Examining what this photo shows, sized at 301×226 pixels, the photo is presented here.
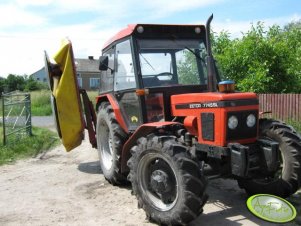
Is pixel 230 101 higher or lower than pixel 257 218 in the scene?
higher

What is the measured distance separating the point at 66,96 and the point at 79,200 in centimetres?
217

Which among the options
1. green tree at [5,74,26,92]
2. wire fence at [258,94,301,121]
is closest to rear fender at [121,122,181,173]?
wire fence at [258,94,301,121]

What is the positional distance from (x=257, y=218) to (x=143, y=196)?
1.44m

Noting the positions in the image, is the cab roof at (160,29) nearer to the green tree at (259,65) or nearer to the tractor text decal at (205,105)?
the tractor text decal at (205,105)

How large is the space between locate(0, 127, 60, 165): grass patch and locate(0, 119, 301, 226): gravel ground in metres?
1.25

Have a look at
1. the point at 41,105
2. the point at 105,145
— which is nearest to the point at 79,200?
the point at 105,145

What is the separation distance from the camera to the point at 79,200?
616cm

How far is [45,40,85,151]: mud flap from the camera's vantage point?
739 cm

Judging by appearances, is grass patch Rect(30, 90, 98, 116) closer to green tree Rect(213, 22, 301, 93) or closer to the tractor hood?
green tree Rect(213, 22, 301, 93)

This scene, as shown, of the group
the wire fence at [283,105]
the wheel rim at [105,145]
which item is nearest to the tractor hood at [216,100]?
the wheel rim at [105,145]

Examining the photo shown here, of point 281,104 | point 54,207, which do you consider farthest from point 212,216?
point 281,104

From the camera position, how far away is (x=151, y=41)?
19.9 ft

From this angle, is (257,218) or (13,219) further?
(13,219)

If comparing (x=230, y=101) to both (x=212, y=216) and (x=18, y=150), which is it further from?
(x=18, y=150)
